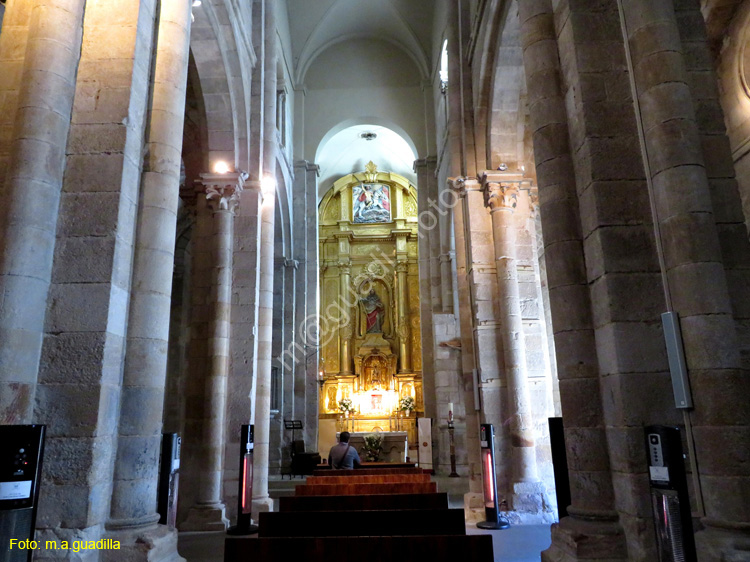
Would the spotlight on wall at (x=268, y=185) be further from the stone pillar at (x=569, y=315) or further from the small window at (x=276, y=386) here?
the small window at (x=276, y=386)

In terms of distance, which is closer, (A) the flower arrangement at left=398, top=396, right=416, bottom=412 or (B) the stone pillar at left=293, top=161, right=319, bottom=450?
(B) the stone pillar at left=293, top=161, right=319, bottom=450

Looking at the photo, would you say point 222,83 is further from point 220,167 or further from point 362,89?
point 362,89

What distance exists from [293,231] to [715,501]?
1786 cm

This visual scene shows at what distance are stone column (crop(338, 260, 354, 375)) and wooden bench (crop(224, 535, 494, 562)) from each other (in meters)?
23.1

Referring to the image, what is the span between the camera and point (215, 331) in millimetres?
10180

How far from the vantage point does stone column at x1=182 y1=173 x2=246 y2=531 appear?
9398 mm

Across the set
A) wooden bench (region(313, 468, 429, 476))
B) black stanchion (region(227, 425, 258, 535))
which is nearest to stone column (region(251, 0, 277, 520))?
wooden bench (region(313, 468, 429, 476))

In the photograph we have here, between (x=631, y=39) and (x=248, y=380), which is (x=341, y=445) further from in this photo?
(x=631, y=39)

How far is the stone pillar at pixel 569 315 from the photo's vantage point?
481 cm

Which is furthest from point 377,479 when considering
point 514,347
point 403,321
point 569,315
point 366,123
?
point 403,321

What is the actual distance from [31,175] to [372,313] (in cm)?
2380

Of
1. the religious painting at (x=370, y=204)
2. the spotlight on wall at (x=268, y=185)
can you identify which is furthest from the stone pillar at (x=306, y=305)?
the spotlight on wall at (x=268, y=185)

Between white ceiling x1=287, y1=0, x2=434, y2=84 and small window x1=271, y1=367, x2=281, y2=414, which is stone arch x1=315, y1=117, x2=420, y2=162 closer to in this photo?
white ceiling x1=287, y1=0, x2=434, y2=84

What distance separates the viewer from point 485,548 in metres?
3.76
